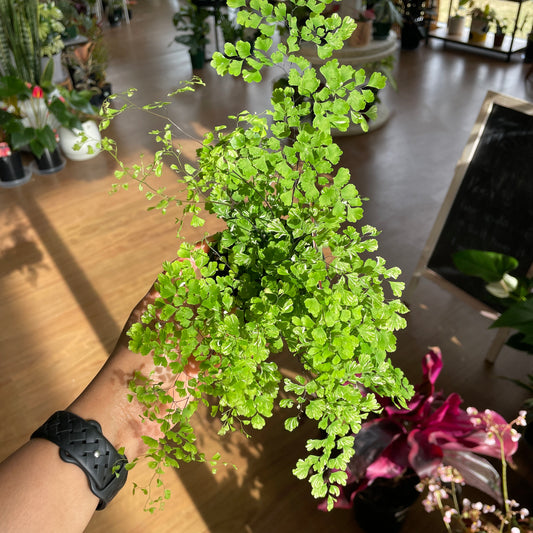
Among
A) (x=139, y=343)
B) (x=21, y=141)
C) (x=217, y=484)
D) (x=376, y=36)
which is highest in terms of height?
(x=139, y=343)

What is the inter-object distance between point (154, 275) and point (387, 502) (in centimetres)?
155

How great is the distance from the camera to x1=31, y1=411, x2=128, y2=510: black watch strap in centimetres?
89

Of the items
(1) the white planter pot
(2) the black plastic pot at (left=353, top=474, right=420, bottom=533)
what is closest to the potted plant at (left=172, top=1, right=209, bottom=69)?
(1) the white planter pot

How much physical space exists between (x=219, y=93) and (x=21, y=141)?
77.1 inches

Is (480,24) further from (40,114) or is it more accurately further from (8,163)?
(8,163)

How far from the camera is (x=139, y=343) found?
734 mm

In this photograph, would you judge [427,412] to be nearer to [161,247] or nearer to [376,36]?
[161,247]

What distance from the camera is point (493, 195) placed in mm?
1941

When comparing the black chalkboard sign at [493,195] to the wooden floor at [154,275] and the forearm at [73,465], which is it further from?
the forearm at [73,465]

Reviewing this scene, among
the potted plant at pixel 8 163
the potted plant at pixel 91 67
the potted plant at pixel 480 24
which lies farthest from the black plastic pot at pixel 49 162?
the potted plant at pixel 480 24

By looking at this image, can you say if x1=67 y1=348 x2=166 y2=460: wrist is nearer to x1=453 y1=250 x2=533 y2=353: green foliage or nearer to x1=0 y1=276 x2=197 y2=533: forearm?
x1=0 y1=276 x2=197 y2=533: forearm

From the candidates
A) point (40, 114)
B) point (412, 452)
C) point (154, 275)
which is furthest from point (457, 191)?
point (40, 114)

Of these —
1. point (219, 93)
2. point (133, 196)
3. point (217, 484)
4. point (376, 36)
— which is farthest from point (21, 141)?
point (376, 36)

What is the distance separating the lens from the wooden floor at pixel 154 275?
1636 millimetres
